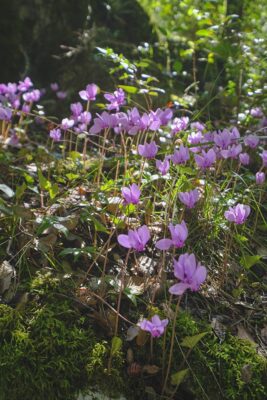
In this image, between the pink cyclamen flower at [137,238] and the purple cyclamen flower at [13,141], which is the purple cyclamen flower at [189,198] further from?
the purple cyclamen flower at [13,141]

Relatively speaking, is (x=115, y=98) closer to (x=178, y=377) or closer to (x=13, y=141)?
(x=13, y=141)

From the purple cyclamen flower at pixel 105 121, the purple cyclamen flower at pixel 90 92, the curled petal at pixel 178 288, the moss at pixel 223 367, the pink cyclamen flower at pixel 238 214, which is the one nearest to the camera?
the curled petal at pixel 178 288

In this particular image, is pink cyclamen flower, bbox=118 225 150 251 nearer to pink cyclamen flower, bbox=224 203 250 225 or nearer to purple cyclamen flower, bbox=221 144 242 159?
pink cyclamen flower, bbox=224 203 250 225

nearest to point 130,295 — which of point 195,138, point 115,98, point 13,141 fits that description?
point 195,138

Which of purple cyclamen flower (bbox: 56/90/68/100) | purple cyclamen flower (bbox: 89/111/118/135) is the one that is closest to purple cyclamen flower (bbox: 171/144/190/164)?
purple cyclamen flower (bbox: 89/111/118/135)

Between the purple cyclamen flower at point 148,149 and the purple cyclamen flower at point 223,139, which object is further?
the purple cyclamen flower at point 223,139

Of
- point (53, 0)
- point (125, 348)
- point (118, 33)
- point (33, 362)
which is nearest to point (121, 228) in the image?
point (125, 348)

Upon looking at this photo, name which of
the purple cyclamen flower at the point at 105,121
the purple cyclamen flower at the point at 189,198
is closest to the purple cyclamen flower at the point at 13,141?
the purple cyclamen flower at the point at 105,121

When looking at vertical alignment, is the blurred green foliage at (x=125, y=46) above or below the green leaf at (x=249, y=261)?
above
